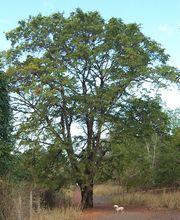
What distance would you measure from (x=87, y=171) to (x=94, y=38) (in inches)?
316

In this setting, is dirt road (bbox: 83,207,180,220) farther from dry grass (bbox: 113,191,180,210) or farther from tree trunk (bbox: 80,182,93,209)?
tree trunk (bbox: 80,182,93,209)

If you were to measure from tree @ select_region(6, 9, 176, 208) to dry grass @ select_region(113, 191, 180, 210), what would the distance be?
3.89 meters

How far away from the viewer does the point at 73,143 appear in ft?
104

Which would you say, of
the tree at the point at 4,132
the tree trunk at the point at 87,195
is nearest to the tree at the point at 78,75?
the tree trunk at the point at 87,195

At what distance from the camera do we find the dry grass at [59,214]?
20.3 metres

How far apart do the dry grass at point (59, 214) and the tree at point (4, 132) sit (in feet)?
9.84

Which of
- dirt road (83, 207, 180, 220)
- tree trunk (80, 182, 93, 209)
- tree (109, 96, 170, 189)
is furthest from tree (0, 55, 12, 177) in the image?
tree trunk (80, 182, 93, 209)

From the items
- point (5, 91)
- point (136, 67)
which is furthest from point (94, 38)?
point (5, 91)

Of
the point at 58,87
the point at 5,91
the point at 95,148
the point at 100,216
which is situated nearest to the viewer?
the point at 5,91

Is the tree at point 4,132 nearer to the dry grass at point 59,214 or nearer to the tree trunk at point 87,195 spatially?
the dry grass at point 59,214

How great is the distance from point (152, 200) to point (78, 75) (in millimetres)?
9312

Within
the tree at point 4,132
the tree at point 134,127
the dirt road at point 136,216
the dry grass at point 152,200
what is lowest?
the dirt road at point 136,216

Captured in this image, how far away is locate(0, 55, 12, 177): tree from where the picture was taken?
17203mm

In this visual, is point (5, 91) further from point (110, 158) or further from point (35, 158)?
point (110, 158)
